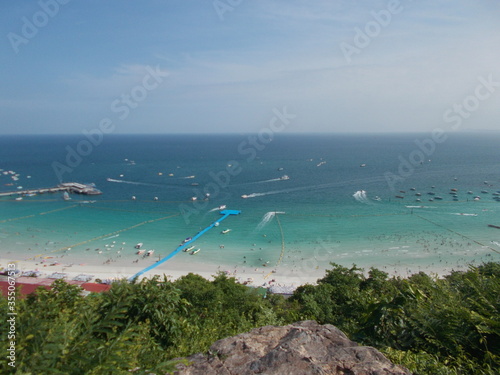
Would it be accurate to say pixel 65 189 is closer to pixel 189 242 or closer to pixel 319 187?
pixel 189 242

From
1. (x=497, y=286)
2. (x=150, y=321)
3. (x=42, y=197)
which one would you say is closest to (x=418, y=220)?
(x=497, y=286)

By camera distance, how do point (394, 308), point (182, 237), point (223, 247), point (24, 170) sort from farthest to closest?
1. point (24, 170)
2. point (182, 237)
3. point (223, 247)
4. point (394, 308)

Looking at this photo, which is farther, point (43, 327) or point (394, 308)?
point (394, 308)

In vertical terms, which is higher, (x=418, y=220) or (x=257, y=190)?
(x=257, y=190)

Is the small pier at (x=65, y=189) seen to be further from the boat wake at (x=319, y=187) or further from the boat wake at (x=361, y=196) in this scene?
the boat wake at (x=361, y=196)

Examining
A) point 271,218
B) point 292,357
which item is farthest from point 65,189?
point 292,357

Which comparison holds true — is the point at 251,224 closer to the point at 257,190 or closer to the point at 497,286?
the point at 257,190

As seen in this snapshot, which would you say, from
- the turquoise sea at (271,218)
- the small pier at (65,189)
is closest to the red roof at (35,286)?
the turquoise sea at (271,218)
